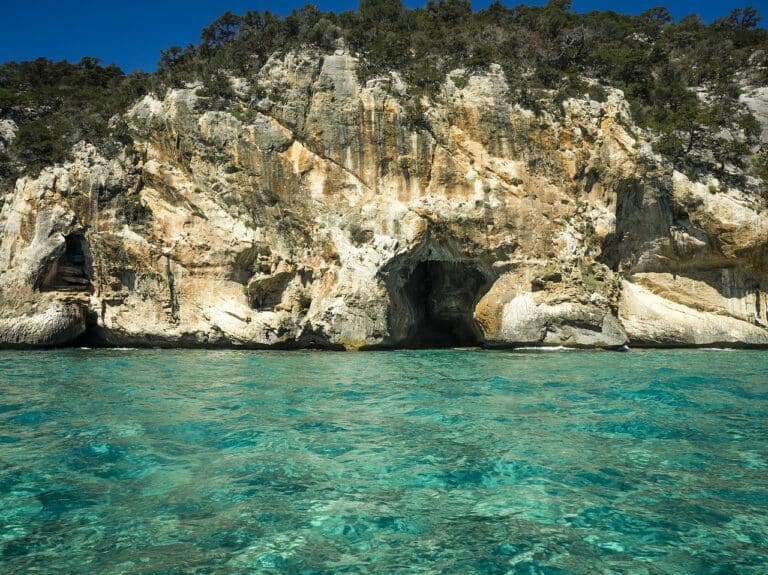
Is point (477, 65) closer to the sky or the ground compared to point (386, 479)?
closer to the sky

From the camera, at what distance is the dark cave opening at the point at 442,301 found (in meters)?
21.9

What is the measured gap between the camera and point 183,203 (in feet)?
72.4

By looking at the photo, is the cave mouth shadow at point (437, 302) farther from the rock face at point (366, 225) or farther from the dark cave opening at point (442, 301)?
the rock face at point (366, 225)

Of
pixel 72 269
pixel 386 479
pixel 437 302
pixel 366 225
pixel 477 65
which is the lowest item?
pixel 386 479

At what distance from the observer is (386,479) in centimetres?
522

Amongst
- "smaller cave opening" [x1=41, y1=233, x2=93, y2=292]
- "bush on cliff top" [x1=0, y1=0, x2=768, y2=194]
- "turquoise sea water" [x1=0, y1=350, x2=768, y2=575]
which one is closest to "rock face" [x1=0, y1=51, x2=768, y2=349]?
"smaller cave opening" [x1=41, y1=233, x2=93, y2=292]

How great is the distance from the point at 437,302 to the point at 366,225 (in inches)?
193

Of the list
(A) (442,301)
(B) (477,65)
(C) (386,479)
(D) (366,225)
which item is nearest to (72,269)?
(D) (366,225)

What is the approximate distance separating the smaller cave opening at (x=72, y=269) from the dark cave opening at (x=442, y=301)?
495 inches

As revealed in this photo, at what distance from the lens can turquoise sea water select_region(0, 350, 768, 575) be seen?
3729 mm

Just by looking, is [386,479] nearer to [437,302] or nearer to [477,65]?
[437,302]

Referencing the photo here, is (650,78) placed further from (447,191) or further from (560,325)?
(560,325)

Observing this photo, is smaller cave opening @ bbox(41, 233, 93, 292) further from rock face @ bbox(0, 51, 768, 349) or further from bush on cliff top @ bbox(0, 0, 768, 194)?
bush on cliff top @ bbox(0, 0, 768, 194)

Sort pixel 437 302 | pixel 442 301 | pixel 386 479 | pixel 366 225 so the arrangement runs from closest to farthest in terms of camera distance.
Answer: pixel 386 479 → pixel 366 225 → pixel 442 301 → pixel 437 302
